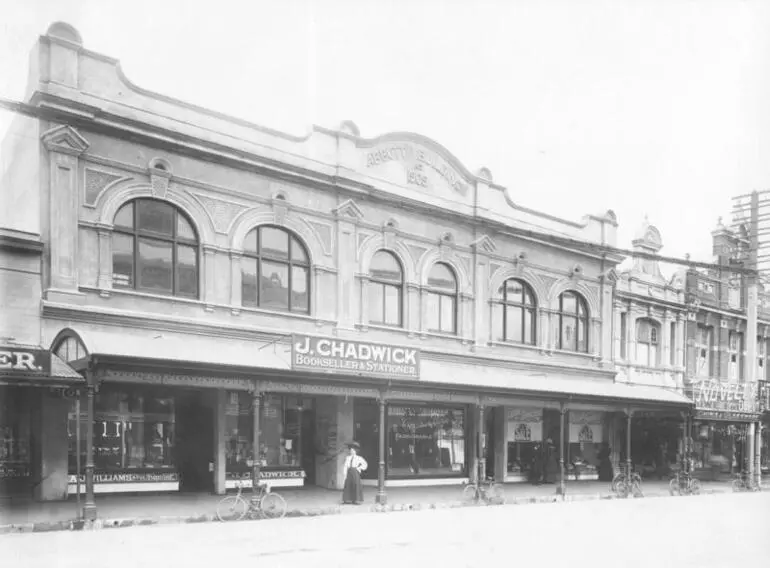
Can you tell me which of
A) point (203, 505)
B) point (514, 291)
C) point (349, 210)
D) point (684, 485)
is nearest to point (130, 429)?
point (203, 505)

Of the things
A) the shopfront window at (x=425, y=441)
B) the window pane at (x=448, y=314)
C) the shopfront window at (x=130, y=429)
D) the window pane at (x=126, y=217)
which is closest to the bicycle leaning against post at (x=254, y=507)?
the shopfront window at (x=130, y=429)

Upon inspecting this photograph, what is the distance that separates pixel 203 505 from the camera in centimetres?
1625

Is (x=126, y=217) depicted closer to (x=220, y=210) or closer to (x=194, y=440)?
(x=220, y=210)

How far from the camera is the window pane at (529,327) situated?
84.0 ft

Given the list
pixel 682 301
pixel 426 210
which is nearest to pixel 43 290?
pixel 426 210

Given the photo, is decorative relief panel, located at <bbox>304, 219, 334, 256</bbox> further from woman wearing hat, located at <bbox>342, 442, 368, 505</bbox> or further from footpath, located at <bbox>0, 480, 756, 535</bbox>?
footpath, located at <bbox>0, 480, 756, 535</bbox>

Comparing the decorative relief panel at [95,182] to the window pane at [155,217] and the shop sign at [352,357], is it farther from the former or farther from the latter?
the shop sign at [352,357]

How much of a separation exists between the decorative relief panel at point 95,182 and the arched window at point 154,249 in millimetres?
619

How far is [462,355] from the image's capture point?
23219 mm

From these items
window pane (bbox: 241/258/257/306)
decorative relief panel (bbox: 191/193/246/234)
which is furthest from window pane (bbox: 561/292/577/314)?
decorative relief panel (bbox: 191/193/246/234)

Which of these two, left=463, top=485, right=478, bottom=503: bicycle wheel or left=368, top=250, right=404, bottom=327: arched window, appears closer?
left=463, top=485, right=478, bottom=503: bicycle wheel

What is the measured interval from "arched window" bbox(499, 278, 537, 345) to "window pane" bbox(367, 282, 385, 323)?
15.4ft

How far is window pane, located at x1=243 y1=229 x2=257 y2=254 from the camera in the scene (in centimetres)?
1928

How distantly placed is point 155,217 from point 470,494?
9.93m
